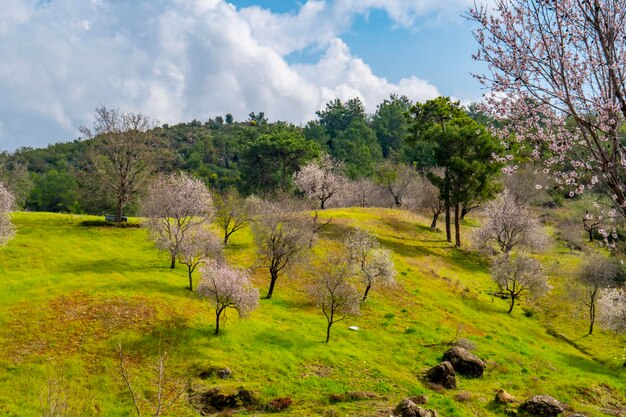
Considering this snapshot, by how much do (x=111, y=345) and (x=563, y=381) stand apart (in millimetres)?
34302

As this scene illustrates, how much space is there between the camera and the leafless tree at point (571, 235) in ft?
256

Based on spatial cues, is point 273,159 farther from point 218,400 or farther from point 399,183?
point 218,400

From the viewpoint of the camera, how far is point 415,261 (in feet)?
204

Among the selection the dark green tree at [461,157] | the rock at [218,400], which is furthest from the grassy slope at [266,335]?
the dark green tree at [461,157]

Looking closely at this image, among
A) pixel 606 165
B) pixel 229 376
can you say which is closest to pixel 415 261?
pixel 229 376

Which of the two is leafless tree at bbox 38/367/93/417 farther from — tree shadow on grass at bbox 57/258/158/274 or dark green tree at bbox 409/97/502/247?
dark green tree at bbox 409/97/502/247

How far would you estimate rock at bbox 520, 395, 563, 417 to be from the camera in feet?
95.5

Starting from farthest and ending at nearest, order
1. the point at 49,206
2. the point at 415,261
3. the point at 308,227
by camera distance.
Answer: the point at 49,206 → the point at 415,261 → the point at 308,227

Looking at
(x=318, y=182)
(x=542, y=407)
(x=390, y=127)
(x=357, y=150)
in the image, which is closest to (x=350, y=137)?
(x=357, y=150)

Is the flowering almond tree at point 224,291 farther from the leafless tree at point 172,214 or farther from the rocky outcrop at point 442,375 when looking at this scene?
the rocky outcrop at point 442,375

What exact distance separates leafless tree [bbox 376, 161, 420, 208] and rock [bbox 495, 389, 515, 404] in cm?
6932

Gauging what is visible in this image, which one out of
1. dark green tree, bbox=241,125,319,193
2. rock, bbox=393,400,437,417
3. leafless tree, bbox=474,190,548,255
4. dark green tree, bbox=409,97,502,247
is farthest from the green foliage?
rock, bbox=393,400,437,417

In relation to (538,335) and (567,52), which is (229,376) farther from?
(538,335)

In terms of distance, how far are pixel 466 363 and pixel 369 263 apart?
15722mm
